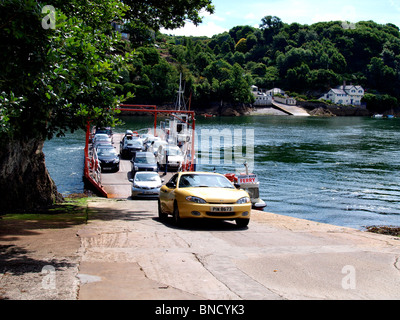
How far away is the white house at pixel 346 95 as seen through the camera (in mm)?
194625

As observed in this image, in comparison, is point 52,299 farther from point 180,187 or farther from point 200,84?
point 200,84

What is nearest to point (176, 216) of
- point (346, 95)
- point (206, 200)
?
point (206, 200)

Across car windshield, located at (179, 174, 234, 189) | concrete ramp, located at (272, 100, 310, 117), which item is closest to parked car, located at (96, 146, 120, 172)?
car windshield, located at (179, 174, 234, 189)

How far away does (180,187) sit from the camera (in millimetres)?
12586

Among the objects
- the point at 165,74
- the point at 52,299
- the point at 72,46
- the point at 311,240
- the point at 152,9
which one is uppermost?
the point at 165,74

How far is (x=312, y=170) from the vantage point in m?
47.2

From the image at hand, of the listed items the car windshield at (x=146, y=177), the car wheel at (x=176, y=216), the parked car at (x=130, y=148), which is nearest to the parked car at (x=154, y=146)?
the parked car at (x=130, y=148)

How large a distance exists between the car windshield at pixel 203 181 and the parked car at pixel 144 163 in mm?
20191

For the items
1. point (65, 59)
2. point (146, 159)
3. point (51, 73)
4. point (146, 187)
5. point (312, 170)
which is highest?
point (65, 59)

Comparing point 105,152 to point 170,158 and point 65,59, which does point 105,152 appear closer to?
point 170,158

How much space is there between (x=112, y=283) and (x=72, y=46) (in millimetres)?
4030

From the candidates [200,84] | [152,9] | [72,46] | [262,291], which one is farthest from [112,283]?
[200,84]

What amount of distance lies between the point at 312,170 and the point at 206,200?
123 ft

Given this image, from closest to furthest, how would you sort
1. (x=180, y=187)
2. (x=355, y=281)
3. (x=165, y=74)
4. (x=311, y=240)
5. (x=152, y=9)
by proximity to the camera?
(x=355, y=281) < (x=311, y=240) < (x=180, y=187) < (x=152, y=9) < (x=165, y=74)
